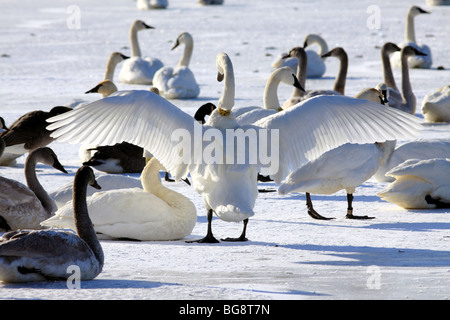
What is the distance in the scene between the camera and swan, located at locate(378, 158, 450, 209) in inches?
273

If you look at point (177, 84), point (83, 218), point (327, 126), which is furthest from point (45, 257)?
point (177, 84)

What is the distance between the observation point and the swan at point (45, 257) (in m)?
4.42

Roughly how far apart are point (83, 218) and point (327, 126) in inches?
78.2

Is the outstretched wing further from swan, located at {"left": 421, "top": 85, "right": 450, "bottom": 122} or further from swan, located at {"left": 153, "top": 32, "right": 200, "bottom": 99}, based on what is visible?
swan, located at {"left": 153, "top": 32, "right": 200, "bottom": 99}

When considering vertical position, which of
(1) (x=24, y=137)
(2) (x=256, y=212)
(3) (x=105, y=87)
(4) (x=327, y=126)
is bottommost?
(2) (x=256, y=212)

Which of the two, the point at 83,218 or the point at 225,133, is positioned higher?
the point at 225,133

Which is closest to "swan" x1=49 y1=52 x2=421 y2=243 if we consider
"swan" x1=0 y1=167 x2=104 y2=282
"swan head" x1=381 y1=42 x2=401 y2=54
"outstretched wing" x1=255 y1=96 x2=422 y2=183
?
"outstretched wing" x1=255 y1=96 x2=422 y2=183

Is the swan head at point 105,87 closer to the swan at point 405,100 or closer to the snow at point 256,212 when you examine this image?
the snow at point 256,212

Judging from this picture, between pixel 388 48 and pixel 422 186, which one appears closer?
pixel 422 186

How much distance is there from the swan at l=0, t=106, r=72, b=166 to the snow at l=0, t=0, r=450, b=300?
15 centimetres

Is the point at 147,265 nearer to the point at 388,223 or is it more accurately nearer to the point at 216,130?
the point at 216,130

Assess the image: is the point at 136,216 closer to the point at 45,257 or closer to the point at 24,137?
the point at 45,257

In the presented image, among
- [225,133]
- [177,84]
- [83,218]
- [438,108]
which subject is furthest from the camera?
[177,84]

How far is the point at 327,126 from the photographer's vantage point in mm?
6145
